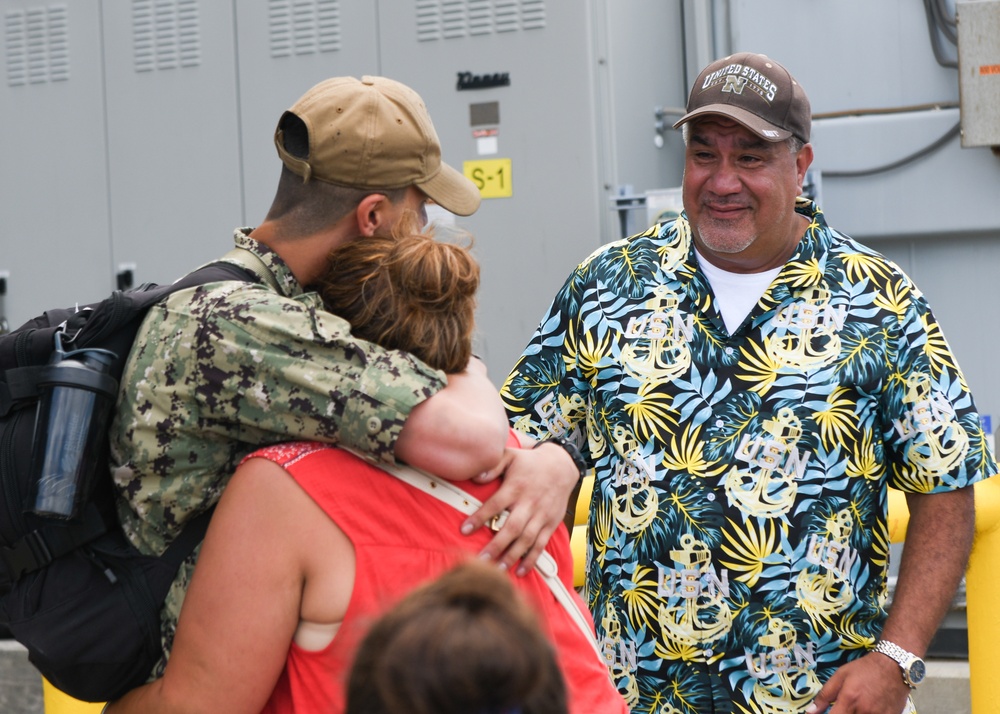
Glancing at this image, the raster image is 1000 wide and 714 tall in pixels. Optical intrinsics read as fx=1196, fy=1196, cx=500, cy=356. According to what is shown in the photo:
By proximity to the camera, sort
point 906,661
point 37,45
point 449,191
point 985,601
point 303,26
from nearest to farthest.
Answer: point 449,191
point 906,661
point 985,601
point 303,26
point 37,45

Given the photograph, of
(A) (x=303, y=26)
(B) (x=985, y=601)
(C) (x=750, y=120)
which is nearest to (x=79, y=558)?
(C) (x=750, y=120)

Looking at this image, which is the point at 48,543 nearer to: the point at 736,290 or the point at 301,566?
the point at 301,566

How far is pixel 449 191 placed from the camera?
1595mm

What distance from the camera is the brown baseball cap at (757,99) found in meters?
2.13

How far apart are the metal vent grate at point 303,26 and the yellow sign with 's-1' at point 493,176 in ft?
2.32

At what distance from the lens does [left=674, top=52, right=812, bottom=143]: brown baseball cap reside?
2.13m

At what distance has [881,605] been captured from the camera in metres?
2.05

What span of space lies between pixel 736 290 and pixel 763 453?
308 millimetres

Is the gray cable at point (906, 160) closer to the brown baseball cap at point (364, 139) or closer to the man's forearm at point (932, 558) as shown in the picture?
the man's forearm at point (932, 558)

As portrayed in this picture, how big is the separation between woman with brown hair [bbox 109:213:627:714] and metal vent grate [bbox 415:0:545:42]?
2761mm

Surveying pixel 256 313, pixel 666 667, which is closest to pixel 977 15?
pixel 666 667

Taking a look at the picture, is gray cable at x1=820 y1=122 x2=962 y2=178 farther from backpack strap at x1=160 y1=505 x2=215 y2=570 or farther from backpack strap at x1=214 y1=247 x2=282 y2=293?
backpack strap at x1=160 y1=505 x2=215 y2=570

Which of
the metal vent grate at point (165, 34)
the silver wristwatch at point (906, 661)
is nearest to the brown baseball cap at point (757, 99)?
the silver wristwatch at point (906, 661)

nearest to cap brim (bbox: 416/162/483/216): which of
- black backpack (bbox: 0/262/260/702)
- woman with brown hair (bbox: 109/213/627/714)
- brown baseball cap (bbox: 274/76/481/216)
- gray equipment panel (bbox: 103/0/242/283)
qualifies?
brown baseball cap (bbox: 274/76/481/216)
